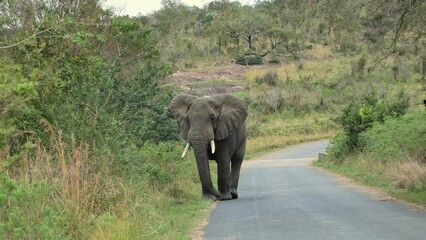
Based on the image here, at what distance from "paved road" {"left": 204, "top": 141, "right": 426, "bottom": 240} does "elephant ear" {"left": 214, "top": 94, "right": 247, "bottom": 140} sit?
1778mm

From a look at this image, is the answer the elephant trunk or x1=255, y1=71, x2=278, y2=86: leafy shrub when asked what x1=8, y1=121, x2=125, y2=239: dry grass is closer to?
the elephant trunk

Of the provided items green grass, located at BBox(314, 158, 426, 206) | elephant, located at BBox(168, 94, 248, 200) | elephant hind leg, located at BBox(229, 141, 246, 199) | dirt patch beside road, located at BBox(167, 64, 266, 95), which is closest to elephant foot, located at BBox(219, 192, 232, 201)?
elephant, located at BBox(168, 94, 248, 200)

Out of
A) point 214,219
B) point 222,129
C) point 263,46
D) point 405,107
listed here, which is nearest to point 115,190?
point 214,219

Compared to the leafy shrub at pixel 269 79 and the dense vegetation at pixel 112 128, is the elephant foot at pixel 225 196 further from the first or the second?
the leafy shrub at pixel 269 79

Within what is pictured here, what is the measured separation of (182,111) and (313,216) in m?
7.00

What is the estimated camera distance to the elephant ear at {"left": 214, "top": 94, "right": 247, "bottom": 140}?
18.4 meters

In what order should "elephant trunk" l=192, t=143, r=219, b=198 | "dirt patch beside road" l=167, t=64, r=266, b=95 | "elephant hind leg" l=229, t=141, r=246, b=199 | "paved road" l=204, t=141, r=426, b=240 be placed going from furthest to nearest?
"dirt patch beside road" l=167, t=64, r=266, b=95
"elephant hind leg" l=229, t=141, r=246, b=199
"elephant trunk" l=192, t=143, r=219, b=198
"paved road" l=204, t=141, r=426, b=240

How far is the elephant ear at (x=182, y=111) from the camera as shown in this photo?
1845 centimetres

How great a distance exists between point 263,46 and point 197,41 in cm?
832

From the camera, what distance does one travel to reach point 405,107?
2872 centimetres

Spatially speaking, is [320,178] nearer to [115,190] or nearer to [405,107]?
[405,107]

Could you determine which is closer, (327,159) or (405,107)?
(405,107)

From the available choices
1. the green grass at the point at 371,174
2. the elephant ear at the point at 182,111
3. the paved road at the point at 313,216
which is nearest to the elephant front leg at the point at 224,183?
the paved road at the point at 313,216

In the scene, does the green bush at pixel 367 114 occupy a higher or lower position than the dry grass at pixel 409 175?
higher
